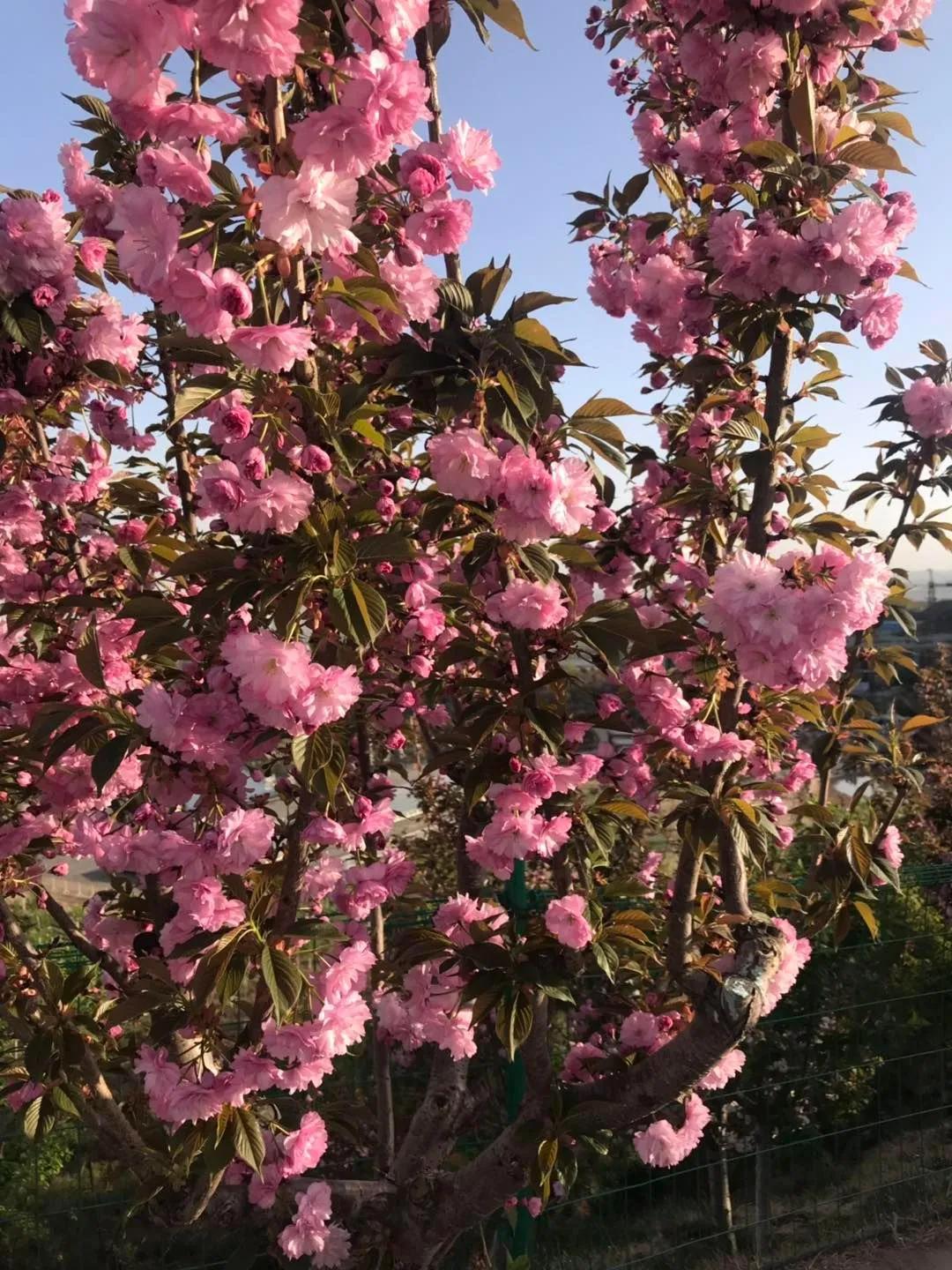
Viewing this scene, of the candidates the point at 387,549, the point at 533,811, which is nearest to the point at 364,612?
the point at 387,549

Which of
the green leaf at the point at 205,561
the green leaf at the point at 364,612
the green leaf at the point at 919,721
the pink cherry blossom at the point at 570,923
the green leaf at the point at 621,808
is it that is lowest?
the pink cherry blossom at the point at 570,923

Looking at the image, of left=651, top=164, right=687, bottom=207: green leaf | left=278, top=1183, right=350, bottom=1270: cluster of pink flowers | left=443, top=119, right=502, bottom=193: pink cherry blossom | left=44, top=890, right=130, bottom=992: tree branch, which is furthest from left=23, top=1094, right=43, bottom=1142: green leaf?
left=651, top=164, right=687, bottom=207: green leaf

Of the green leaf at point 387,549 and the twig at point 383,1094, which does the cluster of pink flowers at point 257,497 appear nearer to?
the green leaf at point 387,549

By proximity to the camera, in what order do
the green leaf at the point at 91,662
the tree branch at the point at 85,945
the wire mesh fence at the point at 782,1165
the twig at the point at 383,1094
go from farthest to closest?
the wire mesh fence at the point at 782,1165, the twig at the point at 383,1094, the tree branch at the point at 85,945, the green leaf at the point at 91,662

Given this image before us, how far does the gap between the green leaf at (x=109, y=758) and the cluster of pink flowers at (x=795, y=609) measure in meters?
1.08

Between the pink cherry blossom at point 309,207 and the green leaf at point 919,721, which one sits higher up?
the pink cherry blossom at point 309,207

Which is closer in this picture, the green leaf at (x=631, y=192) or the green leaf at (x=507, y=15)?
the green leaf at (x=507, y=15)

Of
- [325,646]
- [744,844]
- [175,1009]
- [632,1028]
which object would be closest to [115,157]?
[325,646]

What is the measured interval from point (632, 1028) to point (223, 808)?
1.23 m

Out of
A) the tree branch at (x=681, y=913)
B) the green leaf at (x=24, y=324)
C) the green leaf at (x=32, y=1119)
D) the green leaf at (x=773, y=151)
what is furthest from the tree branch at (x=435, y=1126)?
the green leaf at (x=773, y=151)

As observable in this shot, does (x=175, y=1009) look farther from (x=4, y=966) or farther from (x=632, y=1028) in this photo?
(x=632, y=1028)

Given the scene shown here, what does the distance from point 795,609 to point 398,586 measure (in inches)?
31.2

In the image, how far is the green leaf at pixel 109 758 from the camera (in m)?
1.66

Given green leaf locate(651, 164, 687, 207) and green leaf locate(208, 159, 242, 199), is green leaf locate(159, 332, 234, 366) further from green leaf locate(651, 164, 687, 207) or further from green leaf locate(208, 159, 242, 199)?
green leaf locate(651, 164, 687, 207)
